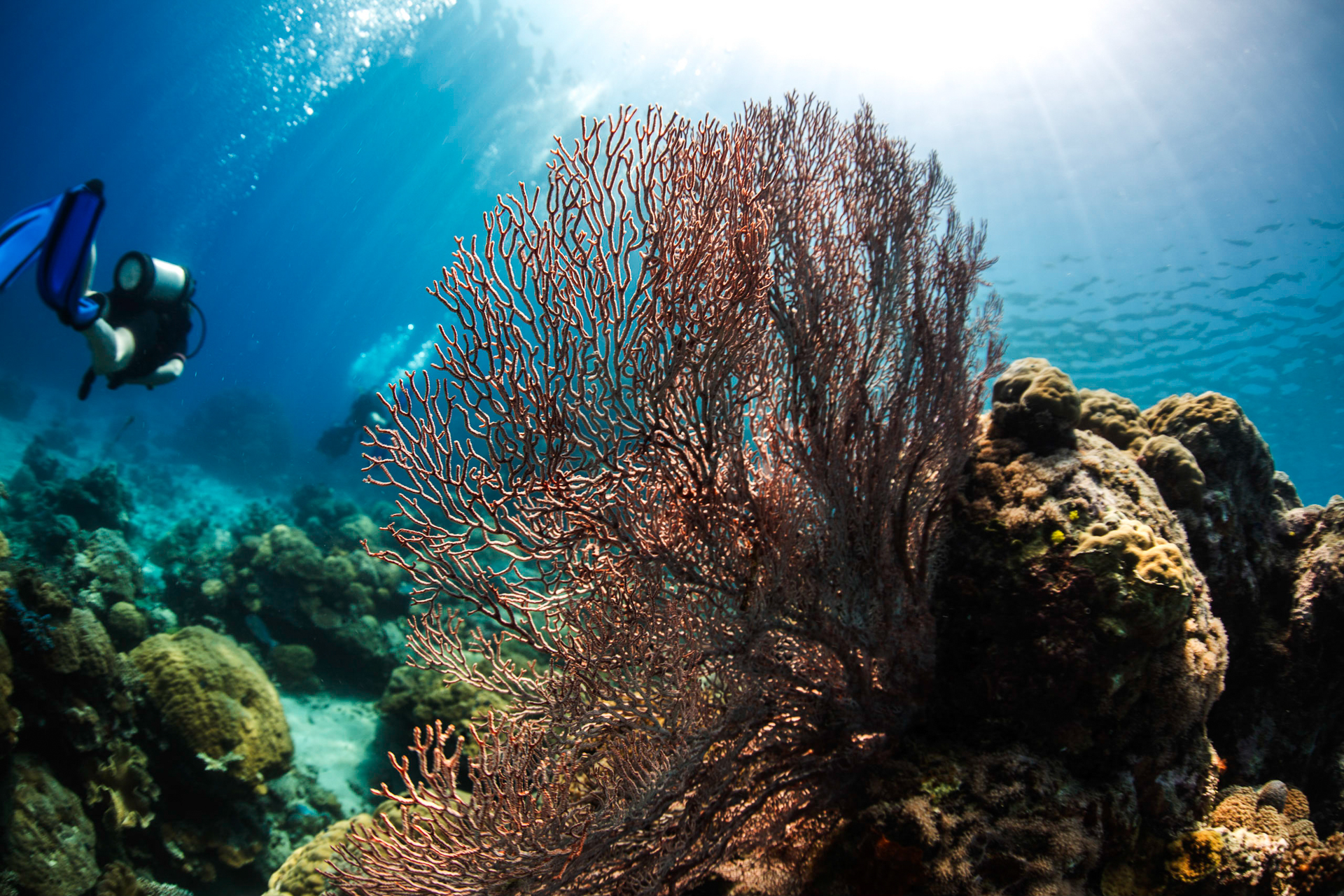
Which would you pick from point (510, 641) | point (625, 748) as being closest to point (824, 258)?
point (625, 748)

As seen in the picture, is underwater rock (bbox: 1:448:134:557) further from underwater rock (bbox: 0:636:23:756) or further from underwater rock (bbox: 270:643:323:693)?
underwater rock (bbox: 0:636:23:756)

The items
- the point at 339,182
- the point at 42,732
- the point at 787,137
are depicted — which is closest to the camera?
the point at 787,137

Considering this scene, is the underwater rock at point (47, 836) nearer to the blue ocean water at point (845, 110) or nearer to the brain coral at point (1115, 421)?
the brain coral at point (1115, 421)

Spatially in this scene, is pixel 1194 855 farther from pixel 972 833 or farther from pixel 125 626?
pixel 125 626

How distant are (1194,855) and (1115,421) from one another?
3484 millimetres

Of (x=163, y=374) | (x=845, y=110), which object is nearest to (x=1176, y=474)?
(x=163, y=374)

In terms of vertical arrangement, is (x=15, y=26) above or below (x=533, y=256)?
above

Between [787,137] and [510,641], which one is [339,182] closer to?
[510,641]

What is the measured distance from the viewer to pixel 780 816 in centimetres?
308

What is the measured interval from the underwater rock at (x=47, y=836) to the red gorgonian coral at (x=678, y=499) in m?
4.18

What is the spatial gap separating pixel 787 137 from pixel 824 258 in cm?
86

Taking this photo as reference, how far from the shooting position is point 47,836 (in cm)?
458

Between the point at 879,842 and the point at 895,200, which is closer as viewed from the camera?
the point at 879,842

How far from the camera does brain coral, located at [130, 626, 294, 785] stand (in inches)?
236
